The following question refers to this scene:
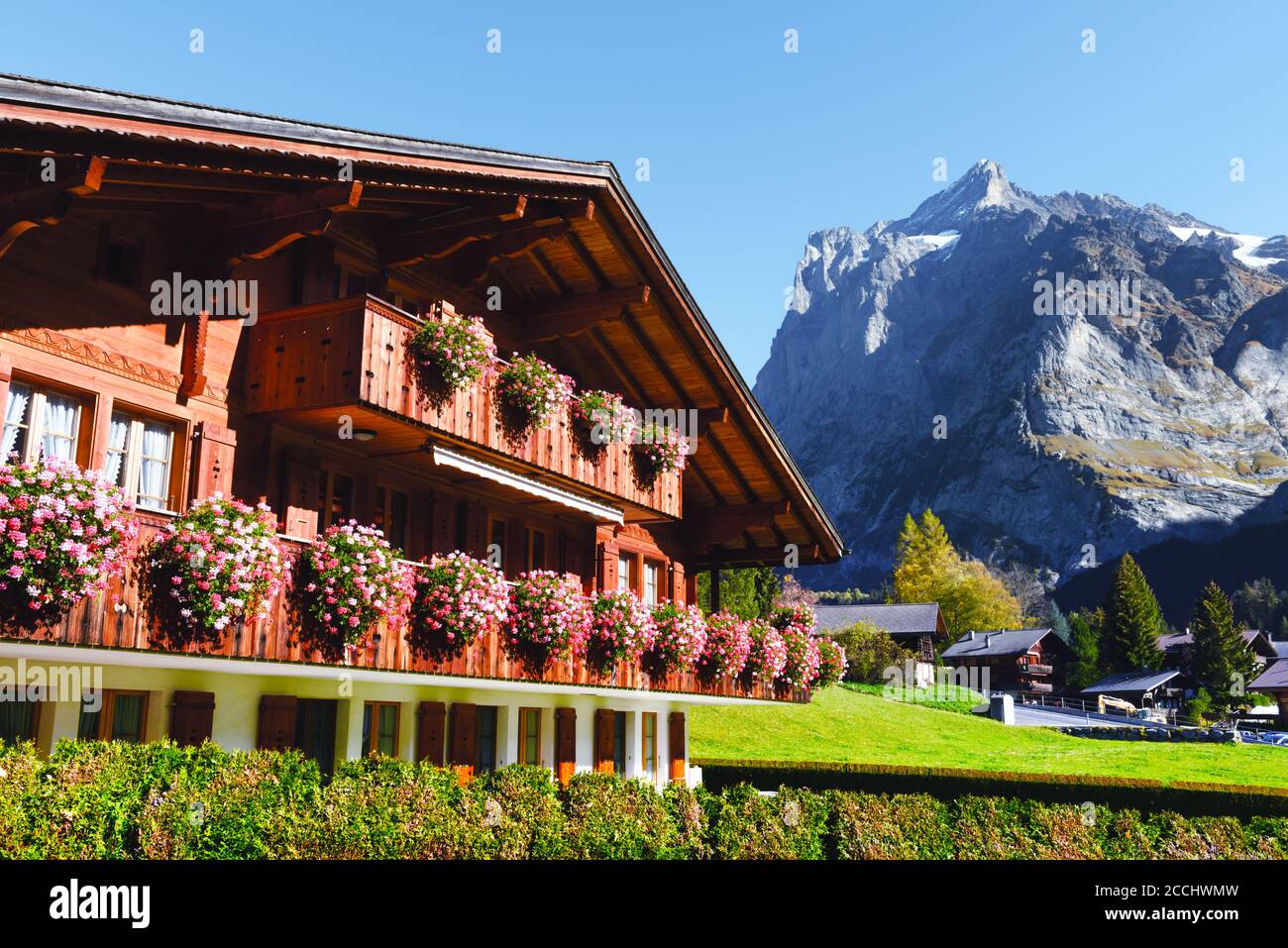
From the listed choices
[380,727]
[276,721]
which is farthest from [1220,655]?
[276,721]

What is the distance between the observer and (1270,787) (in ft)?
98.8

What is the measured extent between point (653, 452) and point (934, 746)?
3326 centimetres

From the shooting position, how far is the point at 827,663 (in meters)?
24.8

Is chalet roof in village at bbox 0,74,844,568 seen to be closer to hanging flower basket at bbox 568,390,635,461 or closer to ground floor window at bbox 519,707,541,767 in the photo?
hanging flower basket at bbox 568,390,635,461

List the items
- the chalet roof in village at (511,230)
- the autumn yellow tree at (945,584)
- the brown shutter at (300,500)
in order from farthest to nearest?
the autumn yellow tree at (945,584) → the brown shutter at (300,500) → the chalet roof in village at (511,230)

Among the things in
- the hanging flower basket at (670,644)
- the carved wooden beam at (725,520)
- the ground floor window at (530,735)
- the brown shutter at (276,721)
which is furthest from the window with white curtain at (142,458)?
the carved wooden beam at (725,520)

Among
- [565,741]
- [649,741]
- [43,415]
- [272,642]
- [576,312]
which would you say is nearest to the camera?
[43,415]

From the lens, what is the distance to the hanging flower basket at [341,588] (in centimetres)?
1284

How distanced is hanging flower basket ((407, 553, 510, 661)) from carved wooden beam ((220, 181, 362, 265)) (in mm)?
4368

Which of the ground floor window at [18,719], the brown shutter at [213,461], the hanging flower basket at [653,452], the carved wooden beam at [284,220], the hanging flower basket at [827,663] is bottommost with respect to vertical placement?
the ground floor window at [18,719]

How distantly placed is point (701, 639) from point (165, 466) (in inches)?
398

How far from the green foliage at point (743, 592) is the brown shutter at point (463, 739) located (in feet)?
108

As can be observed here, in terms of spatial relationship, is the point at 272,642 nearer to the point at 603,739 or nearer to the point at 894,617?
the point at 603,739

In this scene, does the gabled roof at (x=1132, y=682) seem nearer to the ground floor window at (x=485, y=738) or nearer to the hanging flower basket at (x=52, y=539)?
the ground floor window at (x=485, y=738)
